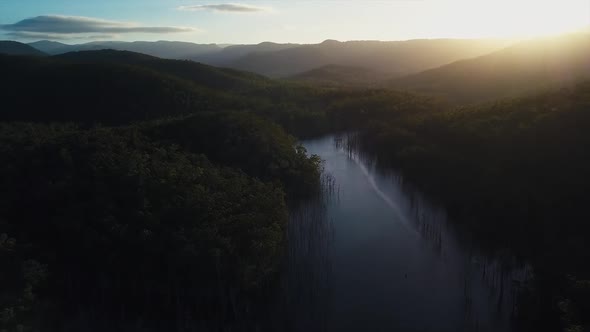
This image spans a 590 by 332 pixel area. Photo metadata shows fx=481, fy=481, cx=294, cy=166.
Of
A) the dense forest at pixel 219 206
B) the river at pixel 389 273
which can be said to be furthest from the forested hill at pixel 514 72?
the river at pixel 389 273

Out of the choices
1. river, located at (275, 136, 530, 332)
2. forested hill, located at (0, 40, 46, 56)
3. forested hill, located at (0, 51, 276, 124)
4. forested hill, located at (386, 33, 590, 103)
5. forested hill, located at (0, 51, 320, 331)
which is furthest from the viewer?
forested hill, located at (0, 40, 46, 56)

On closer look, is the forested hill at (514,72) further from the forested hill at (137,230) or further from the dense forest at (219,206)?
the forested hill at (137,230)

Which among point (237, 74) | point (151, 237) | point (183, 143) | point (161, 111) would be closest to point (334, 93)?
point (161, 111)

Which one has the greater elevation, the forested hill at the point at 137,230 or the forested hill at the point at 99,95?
the forested hill at the point at 99,95

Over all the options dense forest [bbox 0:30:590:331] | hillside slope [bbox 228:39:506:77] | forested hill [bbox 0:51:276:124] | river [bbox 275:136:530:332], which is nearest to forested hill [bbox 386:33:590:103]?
dense forest [bbox 0:30:590:331]

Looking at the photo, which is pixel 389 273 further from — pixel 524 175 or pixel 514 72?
pixel 514 72

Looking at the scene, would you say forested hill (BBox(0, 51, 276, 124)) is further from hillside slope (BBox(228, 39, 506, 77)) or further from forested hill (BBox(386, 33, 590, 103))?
hillside slope (BBox(228, 39, 506, 77))

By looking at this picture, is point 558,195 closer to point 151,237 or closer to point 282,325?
point 282,325
